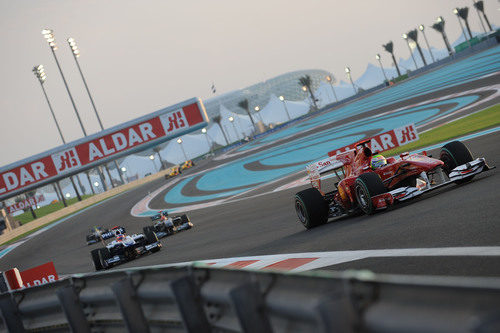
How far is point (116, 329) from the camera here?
542cm

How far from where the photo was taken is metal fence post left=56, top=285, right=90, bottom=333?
577cm

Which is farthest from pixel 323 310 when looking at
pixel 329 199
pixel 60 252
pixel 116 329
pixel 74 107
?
pixel 74 107

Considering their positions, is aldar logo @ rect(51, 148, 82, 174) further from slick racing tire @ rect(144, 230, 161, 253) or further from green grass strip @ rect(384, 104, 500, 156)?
green grass strip @ rect(384, 104, 500, 156)

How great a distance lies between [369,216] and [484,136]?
9.80 m

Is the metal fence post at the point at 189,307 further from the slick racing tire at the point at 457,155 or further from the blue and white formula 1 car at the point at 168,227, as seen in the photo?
the blue and white formula 1 car at the point at 168,227

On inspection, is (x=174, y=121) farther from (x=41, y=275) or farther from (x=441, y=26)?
(x=441, y=26)

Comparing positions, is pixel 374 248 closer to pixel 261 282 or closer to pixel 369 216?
pixel 369 216

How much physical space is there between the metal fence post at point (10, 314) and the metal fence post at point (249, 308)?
4.13 meters

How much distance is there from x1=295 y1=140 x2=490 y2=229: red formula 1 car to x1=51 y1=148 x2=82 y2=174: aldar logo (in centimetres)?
620

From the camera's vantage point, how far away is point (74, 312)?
19.0 feet

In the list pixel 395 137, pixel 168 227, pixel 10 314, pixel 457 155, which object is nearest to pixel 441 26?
pixel 168 227

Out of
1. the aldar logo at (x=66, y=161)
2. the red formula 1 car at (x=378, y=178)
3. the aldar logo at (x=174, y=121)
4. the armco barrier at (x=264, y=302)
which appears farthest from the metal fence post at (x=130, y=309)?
the aldar logo at (x=66, y=161)

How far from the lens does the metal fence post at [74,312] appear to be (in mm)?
5773

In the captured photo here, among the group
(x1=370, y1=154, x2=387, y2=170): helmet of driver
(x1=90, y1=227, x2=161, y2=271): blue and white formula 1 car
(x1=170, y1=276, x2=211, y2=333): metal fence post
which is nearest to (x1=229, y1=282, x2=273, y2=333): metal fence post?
(x1=170, y1=276, x2=211, y2=333): metal fence post
